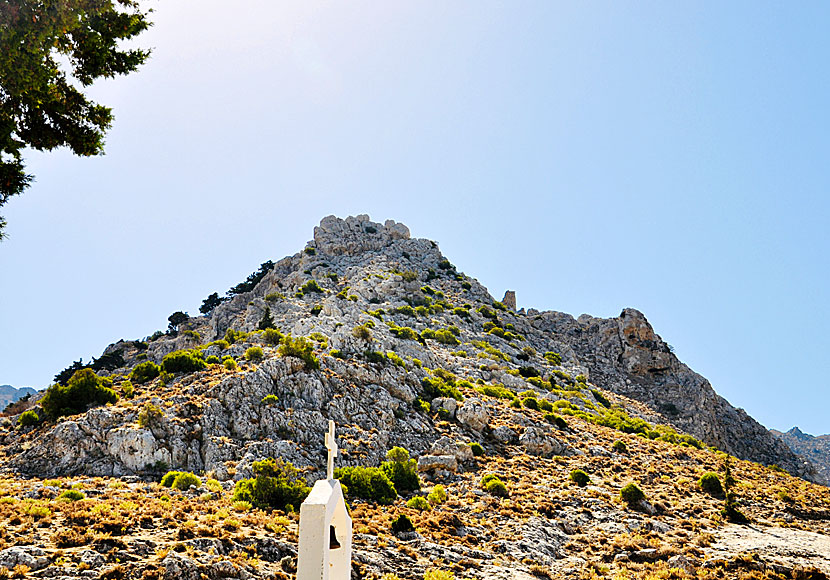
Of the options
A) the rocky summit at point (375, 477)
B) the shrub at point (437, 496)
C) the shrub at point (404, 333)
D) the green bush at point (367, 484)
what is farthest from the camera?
the shrub at point (404, 333)

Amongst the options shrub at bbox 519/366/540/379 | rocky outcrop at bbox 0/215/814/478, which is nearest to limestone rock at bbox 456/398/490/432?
rocky outcrop at bbox 0/215/814/478

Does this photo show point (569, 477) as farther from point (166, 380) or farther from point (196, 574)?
point (166, 380)

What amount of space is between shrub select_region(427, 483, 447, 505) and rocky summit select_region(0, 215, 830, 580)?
69mm

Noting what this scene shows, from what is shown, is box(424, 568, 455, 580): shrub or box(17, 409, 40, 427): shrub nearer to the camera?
box(424, 568, 455, 580): shrub

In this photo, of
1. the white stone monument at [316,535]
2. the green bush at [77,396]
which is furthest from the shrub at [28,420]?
the white stone monument at [316,535]

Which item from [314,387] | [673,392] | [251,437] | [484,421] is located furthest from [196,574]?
[673,392]

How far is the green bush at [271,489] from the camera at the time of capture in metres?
20.8

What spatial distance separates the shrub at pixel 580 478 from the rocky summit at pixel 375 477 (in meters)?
0.17

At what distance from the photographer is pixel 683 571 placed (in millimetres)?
16891

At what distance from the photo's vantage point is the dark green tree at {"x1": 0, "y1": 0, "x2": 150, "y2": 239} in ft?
32.0

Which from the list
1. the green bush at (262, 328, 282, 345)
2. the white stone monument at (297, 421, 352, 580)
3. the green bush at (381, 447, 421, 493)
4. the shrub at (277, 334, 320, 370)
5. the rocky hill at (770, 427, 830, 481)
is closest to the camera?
the white stone monument at (297, 421, 352, 580)

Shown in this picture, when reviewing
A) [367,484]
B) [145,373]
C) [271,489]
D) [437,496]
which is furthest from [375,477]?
[145,373]

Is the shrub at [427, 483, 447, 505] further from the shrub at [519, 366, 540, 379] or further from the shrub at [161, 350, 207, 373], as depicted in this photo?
the shrub at [519, 366, 540, 379]

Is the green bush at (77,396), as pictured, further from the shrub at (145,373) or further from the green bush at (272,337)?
the green bush at (272,337)
